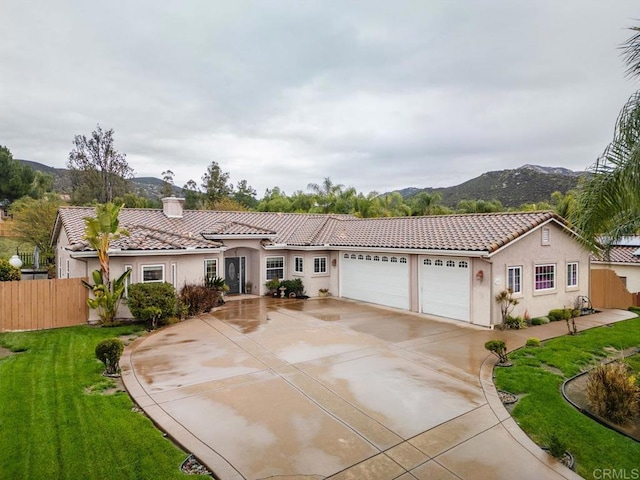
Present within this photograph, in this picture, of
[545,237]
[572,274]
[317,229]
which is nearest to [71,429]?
[545,237]

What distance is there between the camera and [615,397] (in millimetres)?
7078

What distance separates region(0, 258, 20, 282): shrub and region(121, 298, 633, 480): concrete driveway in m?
13.3

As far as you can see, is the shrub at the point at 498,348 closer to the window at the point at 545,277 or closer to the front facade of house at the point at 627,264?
the window at the point at 545,277

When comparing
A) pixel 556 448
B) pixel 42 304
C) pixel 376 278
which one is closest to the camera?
pixel 556 448

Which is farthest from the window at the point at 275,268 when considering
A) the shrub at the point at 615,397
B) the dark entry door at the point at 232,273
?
the shrub at the point at 615,397

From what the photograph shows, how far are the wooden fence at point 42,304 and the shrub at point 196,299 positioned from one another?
3806 mm

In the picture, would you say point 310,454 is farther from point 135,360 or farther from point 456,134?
point 456,134

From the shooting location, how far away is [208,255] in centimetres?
1916

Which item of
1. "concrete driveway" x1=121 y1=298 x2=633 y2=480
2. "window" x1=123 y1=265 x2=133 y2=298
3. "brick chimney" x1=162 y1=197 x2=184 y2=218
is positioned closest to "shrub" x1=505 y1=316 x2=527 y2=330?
"concrete driveway" x1=121 y1=298 x2=633 y2=480

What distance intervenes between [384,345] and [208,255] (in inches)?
443

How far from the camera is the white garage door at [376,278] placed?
17.6m

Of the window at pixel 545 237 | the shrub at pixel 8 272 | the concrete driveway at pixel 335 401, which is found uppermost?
the window at pixel 545 237

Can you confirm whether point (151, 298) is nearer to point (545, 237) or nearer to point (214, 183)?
point (545, 237)

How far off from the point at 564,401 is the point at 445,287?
26.9 feet
